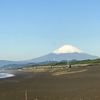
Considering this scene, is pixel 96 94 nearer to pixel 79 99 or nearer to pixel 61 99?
pixel 79 99

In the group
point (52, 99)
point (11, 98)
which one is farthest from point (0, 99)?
point (52, 99)

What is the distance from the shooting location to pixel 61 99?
1752cm

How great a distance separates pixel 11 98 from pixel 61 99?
5261 millimetres

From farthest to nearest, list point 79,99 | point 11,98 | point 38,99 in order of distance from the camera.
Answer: point 11,98, point 38,99, point 79,99

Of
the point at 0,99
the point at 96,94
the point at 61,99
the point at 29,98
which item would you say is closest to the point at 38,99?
the point at 29,98

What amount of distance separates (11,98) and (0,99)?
108 cm

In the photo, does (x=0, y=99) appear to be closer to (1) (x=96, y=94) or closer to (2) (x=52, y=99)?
(2) (x=52, y=99)

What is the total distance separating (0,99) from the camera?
18953 mm

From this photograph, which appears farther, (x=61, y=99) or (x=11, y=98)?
(x=11, y=98)

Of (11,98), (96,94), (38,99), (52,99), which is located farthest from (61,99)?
(11,98)

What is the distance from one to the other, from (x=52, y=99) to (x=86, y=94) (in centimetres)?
345

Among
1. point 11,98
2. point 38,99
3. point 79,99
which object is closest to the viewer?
point 79,99

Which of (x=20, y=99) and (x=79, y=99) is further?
(x=20, y=99)

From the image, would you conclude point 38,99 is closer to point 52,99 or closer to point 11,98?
point 52,99
